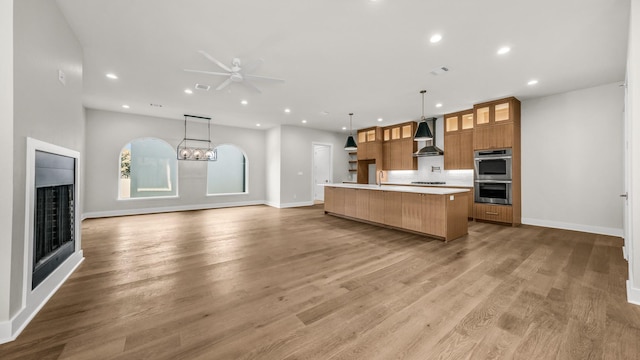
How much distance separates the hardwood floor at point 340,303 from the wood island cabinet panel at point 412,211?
543mm

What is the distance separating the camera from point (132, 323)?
1.80 meters

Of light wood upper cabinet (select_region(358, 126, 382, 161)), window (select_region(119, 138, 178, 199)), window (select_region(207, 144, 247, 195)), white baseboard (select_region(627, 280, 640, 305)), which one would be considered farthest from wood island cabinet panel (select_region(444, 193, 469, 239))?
window (select_region(119, 138, 178, 199))

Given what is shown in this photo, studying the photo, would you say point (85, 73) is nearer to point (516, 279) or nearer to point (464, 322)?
point (464, 322)

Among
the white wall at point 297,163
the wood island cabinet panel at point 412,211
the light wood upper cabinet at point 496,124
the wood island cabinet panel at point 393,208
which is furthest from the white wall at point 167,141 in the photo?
the light wood upper cabinet at point 496,124

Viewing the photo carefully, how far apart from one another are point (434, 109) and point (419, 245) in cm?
396

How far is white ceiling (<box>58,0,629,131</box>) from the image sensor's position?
96.5 inches

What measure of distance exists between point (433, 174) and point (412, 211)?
3.38 metres

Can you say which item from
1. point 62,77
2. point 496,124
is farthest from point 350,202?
point 62,77

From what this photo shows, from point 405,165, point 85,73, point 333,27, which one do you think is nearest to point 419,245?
point 333,27

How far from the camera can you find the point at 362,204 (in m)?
5.54

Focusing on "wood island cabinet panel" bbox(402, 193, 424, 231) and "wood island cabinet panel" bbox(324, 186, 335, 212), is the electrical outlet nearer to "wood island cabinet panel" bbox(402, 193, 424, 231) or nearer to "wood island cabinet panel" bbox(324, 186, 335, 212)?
"wood island cabinet panel" bbox(402, 193, 424, 231)

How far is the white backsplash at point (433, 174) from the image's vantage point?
21.6 feet

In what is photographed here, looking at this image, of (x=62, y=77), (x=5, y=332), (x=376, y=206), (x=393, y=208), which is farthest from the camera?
(x=376, y=206)

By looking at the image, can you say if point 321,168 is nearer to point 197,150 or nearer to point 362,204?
point 197,150
